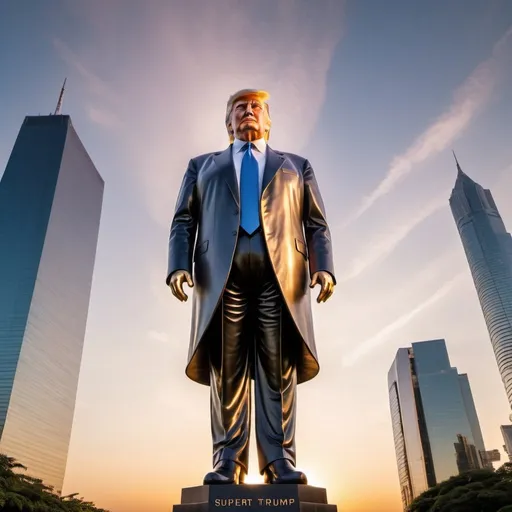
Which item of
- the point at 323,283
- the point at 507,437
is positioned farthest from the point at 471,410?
the point at 323,283

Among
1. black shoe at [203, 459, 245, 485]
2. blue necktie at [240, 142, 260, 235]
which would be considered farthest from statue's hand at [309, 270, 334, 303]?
black shoe at [203, 459, 245, 485]

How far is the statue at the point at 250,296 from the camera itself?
134 inches

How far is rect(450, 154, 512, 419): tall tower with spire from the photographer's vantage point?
10188 cm

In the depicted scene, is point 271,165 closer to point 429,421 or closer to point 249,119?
point 249,119

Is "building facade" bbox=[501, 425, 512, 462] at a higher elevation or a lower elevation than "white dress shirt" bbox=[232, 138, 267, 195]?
higher

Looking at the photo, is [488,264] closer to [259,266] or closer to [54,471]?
[54,471]

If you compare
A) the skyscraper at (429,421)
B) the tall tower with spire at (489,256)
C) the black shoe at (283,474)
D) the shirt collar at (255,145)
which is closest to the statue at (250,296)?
the black shoe at (283,474)

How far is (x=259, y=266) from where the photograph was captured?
365 centimetres

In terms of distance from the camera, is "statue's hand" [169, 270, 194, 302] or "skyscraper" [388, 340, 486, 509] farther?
"skyscraper" [388, 340, 486, 509]

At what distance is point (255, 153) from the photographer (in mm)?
4348

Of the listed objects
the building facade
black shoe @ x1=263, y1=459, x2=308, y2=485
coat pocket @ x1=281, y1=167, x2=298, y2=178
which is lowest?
black shoe @ x1=263, y1=459, x2=308, y2=485

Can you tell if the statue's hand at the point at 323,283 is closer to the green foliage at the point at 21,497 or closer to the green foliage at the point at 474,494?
the green foliage at the point at 474,494

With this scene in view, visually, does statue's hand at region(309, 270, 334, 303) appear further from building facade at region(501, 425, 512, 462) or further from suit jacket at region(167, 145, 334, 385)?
building facade at region(501, 425, 512, 462)

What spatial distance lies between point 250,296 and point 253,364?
588 mm
